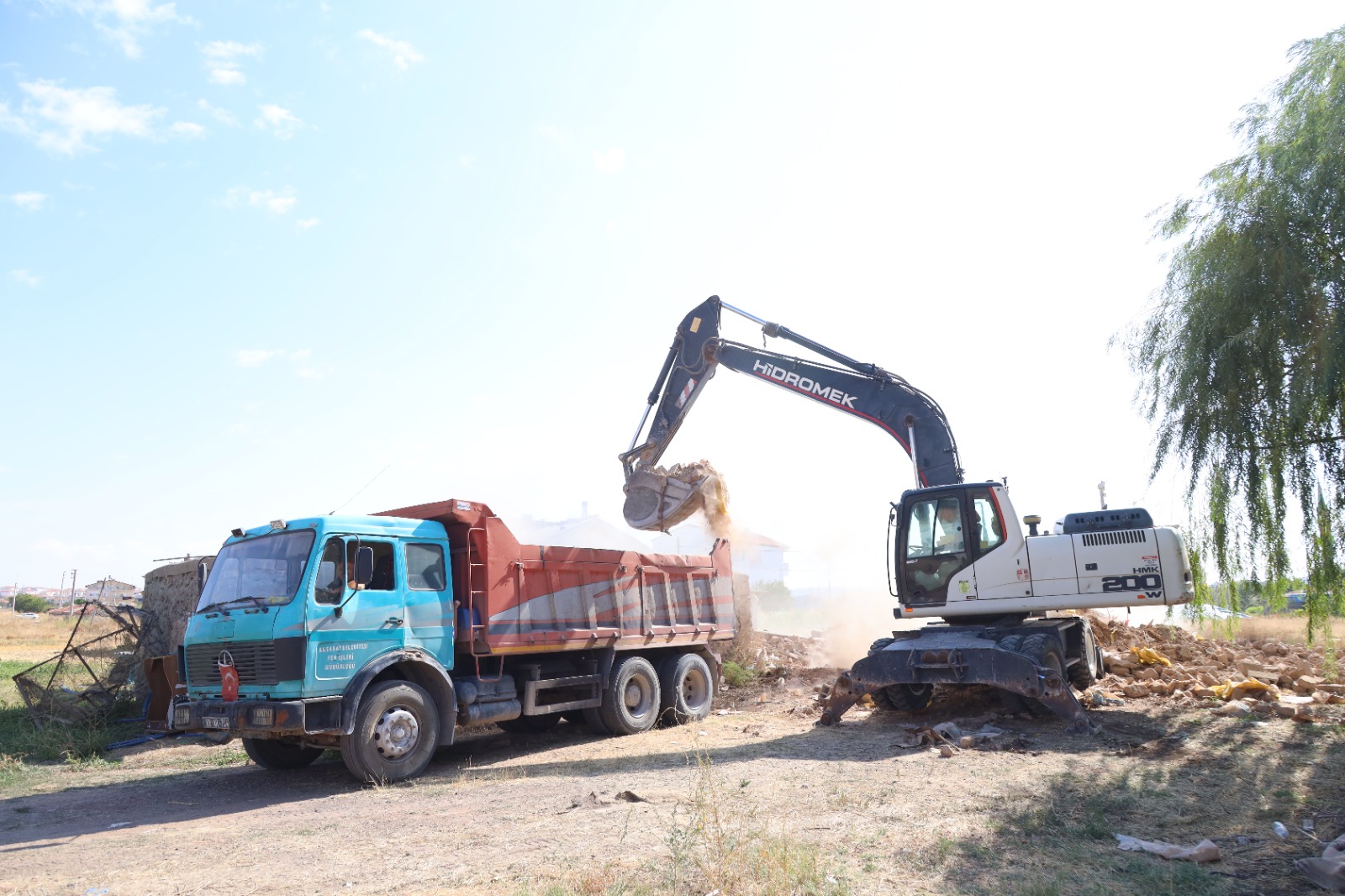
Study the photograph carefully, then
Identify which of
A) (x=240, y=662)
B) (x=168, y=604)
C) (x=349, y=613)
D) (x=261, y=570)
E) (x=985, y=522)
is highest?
(x=985, y=522)

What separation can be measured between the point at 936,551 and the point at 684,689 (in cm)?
432

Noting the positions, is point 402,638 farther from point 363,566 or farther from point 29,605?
point 29,605

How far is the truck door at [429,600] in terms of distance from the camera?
10.0 m

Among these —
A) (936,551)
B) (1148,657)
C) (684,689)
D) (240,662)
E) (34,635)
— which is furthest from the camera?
(34,635)

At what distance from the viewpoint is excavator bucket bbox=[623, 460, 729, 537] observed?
16.0m

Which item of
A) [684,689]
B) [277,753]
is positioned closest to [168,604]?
[277,753]

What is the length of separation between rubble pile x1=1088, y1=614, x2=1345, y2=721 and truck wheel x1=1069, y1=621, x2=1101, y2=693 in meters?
0.21

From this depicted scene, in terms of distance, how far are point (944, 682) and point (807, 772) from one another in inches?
121

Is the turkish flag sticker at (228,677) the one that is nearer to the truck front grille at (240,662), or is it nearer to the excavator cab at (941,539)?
the truck front grille at (240,662)

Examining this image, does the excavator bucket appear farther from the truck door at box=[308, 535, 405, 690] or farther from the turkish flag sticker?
the turkish flag sticker

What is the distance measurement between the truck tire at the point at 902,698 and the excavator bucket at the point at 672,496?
4761 mm

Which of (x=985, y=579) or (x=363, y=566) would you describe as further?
(x=985, y=579)

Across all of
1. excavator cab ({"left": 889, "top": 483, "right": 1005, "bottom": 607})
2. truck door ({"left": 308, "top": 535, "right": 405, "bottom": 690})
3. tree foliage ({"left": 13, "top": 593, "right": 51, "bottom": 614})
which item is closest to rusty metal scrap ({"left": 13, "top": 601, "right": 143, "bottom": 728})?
truck door ({"left": 308, "top": 535, "right": 405, "bottom": 690})

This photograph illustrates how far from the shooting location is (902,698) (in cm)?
1261
